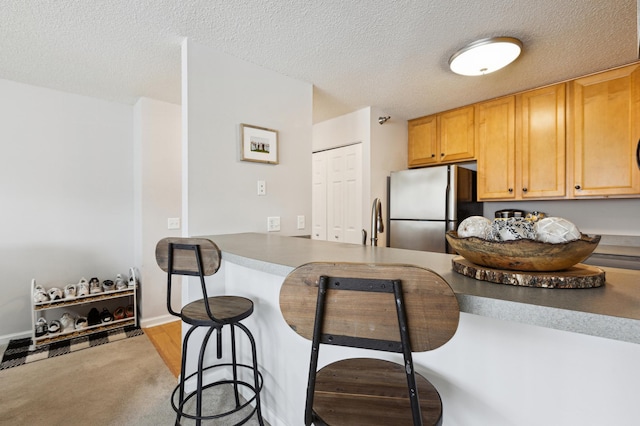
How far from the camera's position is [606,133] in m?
2.26

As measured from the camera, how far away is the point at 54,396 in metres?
1.82

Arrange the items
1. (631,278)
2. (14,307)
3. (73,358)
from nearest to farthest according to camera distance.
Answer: (631,278) < (73,358) < (14,307)

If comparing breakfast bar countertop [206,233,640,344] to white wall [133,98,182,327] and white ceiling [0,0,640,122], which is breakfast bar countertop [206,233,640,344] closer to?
white ceiling [0,0,640,122]

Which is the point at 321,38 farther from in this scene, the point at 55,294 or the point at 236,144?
the point at 55,294

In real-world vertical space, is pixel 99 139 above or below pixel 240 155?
above

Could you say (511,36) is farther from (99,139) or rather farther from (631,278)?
(99,139)

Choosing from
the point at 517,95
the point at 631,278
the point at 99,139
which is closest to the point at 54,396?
the point at 99,139

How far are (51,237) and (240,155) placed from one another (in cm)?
207

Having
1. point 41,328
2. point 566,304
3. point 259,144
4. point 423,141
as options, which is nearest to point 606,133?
point 423,141

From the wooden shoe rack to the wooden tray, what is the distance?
3103 mm

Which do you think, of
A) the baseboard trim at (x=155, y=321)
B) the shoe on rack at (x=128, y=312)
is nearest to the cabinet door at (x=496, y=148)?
the baseboard trim at (x=155, y=321)

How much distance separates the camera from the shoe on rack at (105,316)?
273 cm

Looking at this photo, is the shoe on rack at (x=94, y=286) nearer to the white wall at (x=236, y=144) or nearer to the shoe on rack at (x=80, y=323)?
the shoe on rack at (x=80, y=323)

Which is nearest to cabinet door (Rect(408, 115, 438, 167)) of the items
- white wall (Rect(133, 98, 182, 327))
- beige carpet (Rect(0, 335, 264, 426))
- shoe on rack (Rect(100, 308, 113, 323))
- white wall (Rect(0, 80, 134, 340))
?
white wall (Rect(133, 98, 182, 327))
